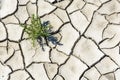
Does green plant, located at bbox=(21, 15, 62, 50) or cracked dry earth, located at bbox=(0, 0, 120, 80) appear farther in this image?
green plant, located at bbox=(21, 15, 62, 50)

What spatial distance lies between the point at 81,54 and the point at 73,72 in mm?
285

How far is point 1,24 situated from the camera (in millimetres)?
5191

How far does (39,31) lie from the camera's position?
4969 mm

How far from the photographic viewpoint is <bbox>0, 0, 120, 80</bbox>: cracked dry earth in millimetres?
4828

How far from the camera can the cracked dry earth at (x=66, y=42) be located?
4.83 meters

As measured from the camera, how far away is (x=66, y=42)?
504 cm

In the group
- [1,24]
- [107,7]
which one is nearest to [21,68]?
[1,24]

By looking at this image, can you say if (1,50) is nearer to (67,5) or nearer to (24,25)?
(24,25)

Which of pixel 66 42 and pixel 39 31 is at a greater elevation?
pixel 39 31

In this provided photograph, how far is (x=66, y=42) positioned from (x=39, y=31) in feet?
1.31

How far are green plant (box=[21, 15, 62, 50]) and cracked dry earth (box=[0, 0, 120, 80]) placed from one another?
74mm

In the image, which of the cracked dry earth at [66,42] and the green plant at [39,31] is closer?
the cracked dry earth at [66,42]

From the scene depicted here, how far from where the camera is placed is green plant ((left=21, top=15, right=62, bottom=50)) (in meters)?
4.97

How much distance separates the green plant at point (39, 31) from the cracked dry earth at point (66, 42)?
0.07 meters
